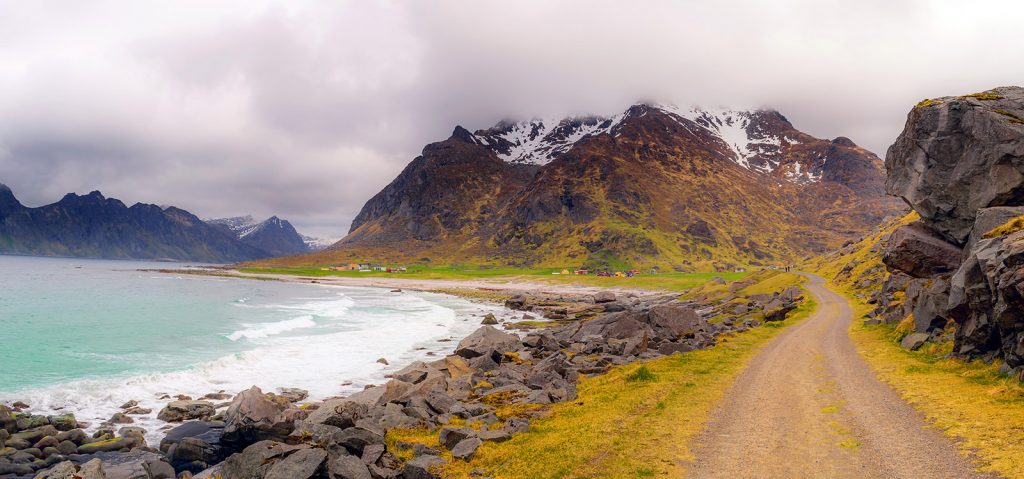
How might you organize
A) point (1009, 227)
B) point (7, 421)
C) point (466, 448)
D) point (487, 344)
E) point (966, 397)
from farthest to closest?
point (487, 344)
point (7, 421)
point (1009, 227)
point (966, 397)
point (466, 448)

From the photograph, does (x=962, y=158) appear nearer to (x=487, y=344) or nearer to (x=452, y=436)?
(x=487, y=344)

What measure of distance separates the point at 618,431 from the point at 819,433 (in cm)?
660

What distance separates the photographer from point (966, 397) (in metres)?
19.1

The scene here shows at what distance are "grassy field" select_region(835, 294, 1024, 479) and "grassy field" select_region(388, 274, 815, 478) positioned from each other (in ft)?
23.7

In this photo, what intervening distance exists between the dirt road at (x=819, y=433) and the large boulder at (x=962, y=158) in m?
14.0

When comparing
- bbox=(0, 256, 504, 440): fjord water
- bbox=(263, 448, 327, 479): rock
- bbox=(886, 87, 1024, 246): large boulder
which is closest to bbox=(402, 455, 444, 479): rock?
bbox=(263, 448, 327, 479): rock

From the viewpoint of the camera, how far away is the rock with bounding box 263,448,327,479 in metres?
→ 15.9

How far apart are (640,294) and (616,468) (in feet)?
408

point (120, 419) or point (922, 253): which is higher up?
point (922, 253)

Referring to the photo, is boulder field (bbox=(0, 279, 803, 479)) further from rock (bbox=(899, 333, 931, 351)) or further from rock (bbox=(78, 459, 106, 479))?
rock (bbox=(899, 333, 931, 351))

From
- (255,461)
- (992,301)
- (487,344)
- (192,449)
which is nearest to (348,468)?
(255,461)

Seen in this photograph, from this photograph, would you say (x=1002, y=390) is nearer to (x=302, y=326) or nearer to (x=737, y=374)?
(x=737, y=374)

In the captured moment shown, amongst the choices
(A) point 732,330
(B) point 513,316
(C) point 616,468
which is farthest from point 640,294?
(C) point 616,468

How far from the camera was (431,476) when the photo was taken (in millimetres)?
15727
